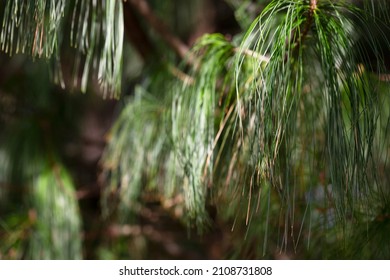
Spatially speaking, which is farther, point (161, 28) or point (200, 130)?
point (161, 28)

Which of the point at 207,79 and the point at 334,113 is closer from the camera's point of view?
the point at 334,113

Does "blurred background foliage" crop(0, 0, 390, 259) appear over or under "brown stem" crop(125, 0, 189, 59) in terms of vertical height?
under

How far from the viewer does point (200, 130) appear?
2.05ft

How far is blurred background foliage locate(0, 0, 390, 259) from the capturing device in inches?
20.1

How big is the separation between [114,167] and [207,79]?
0.30 metres

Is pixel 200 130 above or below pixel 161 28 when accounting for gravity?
below

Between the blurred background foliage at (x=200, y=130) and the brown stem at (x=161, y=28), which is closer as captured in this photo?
the blurred background foliage at (x=200, y=130)

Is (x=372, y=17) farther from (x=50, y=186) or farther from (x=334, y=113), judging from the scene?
(x=50, y=186)

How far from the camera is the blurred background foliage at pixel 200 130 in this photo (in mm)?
510

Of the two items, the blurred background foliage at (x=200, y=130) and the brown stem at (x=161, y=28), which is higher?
the brown stem at (x=161, y=28)

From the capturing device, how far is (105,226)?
1.10 metres

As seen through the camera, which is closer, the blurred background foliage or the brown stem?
the blurred background foliage
